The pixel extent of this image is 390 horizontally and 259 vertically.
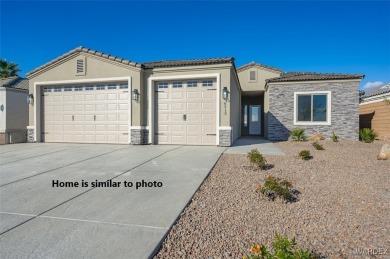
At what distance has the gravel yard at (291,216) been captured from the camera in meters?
2.43

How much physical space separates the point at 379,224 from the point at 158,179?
3.73 meters

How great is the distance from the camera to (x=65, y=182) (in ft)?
14.9

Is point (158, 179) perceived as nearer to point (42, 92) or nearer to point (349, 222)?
point (349, 222)

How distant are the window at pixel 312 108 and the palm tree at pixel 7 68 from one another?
2682 centimetres

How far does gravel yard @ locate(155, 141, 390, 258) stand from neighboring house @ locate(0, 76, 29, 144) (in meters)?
12.1

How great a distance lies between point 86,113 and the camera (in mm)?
10781

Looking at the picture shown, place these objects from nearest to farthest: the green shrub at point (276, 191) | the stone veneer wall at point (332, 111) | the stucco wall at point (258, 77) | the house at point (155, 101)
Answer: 1. the green shrub at point (276, 191)
2. the house at point (155, 101)
3. the stone veneer wall at point (332, 111)
4. the stucco wall at point (258, 77)

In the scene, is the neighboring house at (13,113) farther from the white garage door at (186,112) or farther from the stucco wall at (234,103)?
the stucco wall at (234,103)

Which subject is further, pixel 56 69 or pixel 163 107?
pixel 56 69

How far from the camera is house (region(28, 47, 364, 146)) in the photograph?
9680mm

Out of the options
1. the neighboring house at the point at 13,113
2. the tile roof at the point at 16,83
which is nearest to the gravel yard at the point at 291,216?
the neighboring house at the point at 13,113

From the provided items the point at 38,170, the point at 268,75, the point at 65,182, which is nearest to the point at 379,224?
the point at 65,182

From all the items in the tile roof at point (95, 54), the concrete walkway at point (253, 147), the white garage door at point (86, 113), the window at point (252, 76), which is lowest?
the concrete walkway at point (253, 147)

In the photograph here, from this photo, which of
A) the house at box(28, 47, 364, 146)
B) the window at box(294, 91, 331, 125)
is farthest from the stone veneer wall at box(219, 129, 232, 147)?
the window at box(294, 91, 331, 125)
